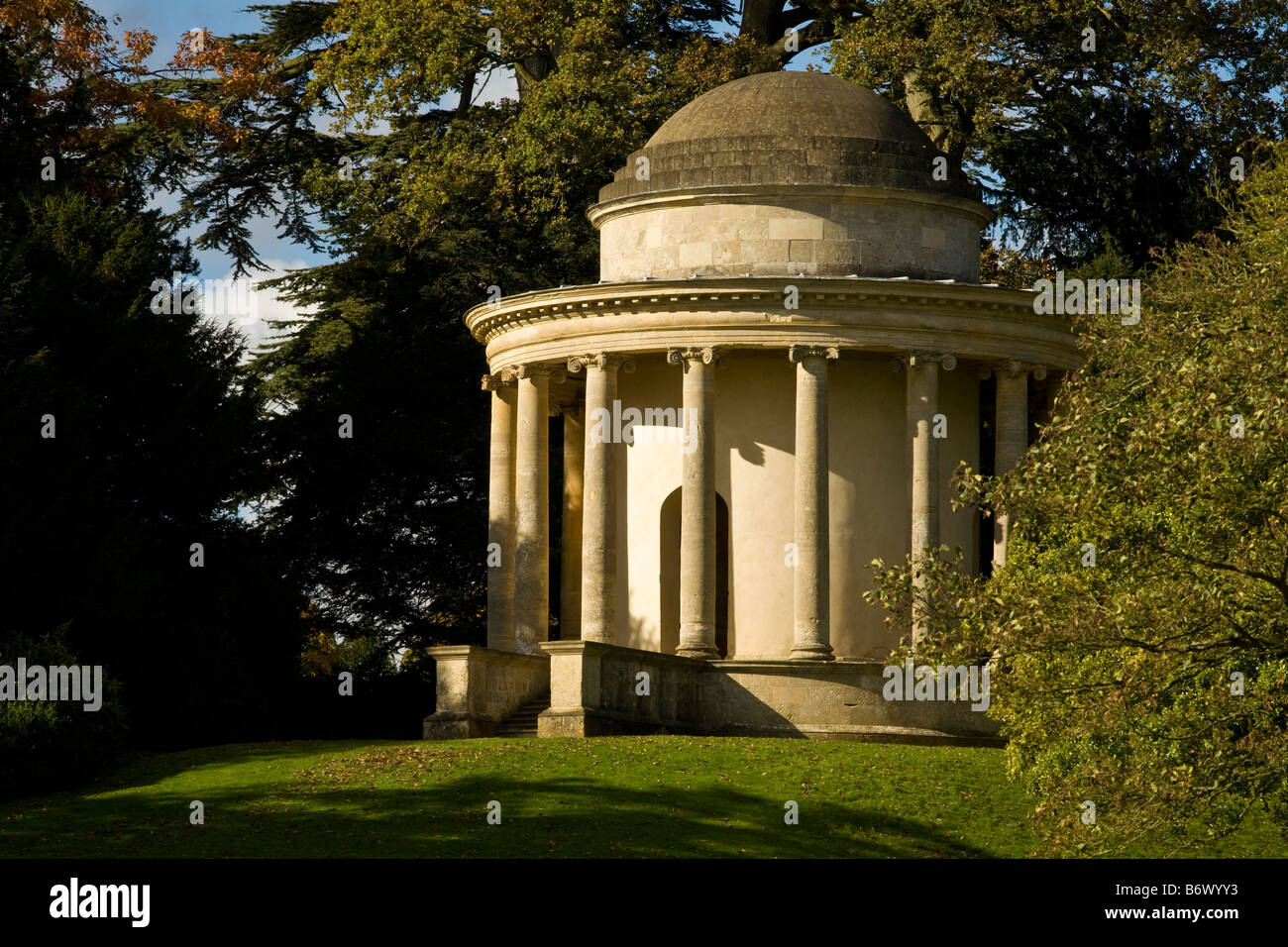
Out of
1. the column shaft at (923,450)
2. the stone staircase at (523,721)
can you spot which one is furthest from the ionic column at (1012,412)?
the stone staircase at (523,721)

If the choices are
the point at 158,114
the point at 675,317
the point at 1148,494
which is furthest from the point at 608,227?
the point at 1148,494

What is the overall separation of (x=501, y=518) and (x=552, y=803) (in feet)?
45.6

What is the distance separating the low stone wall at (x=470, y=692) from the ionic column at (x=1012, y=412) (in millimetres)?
9875

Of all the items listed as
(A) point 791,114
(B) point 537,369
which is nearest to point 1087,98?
(A) point 791,114

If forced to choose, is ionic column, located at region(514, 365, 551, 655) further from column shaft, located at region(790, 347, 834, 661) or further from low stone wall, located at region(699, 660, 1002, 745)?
column shaft, located at region(790, 347, 834, 661)

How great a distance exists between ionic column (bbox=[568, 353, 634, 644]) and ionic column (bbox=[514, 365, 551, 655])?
5.02 ft

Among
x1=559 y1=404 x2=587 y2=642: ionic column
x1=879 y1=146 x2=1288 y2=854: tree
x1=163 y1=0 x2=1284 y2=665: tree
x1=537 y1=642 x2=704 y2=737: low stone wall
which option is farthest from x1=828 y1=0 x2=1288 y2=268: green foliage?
x1=879 y1=146 x2=1288 y2=854: tree

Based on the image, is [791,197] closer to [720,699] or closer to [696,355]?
[696,355]

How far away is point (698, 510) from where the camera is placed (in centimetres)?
3950

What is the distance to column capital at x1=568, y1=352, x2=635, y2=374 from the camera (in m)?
40.5

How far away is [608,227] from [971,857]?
59.2ft
